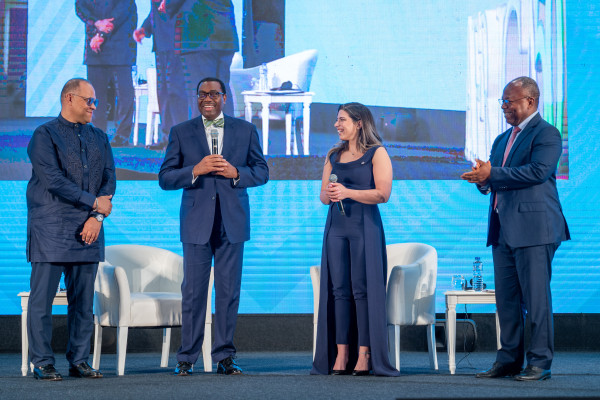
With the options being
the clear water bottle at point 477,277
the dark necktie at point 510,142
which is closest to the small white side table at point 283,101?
the clear water bottle at point 477,277

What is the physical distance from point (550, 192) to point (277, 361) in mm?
2281

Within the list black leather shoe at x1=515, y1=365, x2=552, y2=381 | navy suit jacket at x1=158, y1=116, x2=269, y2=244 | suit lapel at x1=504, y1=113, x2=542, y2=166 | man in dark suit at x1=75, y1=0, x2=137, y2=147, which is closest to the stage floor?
black leather shoe at x1=515, y1=365, x2=552, y2=381

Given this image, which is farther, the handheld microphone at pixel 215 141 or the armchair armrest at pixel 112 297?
the armchair armrest at pixel 112 297

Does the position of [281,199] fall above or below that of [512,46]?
below

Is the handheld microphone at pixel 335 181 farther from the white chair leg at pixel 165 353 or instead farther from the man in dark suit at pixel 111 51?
the man in dark suit at pixel 111 51

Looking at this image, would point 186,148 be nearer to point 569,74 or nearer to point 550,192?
point 550,192

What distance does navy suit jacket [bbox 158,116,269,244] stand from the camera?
13.7 ft

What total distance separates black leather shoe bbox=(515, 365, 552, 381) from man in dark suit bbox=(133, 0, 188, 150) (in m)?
3.27

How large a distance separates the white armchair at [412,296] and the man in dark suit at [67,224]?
5.70ft

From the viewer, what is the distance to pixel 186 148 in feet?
14.2

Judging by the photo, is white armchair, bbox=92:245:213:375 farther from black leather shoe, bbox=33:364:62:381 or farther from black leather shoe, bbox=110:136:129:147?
black leather shoe, bbox=110:136:129:147

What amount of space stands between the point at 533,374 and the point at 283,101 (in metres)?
2.99

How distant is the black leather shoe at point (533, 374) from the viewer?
382cm

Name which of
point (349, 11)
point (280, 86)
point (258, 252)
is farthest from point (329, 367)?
point (349, 11)
